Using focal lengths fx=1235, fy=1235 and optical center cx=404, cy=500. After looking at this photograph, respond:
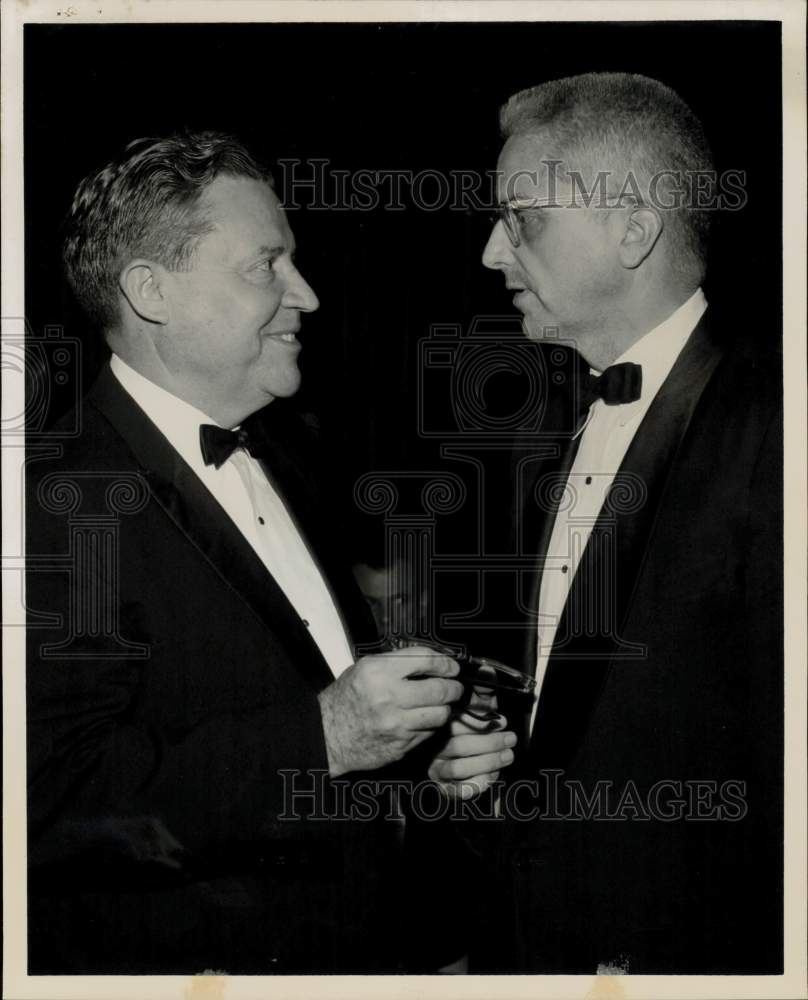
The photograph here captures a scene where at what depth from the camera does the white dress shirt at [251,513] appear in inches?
111

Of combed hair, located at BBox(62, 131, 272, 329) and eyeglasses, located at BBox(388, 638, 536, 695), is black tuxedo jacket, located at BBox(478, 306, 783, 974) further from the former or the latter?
combed hair, located at BBox(62, 131, 272, 329)

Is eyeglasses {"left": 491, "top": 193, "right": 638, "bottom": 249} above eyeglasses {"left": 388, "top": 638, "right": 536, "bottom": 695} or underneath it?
above

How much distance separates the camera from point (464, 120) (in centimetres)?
290

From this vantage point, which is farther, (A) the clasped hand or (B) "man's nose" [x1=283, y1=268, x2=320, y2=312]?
(B) "man's nose" [x1=283, y1=268, x2=320, y2=312]

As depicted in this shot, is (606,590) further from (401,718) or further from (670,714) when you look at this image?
(401,718)

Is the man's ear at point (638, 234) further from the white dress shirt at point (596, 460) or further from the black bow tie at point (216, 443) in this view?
the black bow tie at point (216, 443)

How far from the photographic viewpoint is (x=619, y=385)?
2.81m

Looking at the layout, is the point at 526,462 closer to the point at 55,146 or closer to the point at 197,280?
the point at 197,280

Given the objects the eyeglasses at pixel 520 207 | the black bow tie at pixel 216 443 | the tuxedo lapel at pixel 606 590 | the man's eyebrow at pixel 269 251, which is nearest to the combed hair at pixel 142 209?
the man's eyebrow at pixel 269 251

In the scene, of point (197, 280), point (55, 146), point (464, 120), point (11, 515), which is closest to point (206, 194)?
point (197, 280)

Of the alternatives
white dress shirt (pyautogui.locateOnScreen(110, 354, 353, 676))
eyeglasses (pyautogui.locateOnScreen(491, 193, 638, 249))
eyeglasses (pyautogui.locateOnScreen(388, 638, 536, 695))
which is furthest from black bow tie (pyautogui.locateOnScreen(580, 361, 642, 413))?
white dress shirt (pyautogui.locateOnScreen(110, 354, 353, 676))

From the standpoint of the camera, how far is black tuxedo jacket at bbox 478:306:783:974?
2.83m

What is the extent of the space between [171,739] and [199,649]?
0.71 feet

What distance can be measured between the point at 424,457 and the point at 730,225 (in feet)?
2.95
